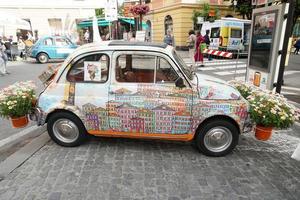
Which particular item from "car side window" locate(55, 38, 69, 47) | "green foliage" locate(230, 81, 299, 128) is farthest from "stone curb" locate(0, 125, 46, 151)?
"car side window" locate(55, 38, 69, 47)

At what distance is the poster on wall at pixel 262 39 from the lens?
606cm

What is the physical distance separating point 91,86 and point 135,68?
0.75 metres

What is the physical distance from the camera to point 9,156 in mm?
4191

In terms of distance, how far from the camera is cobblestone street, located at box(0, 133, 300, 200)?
3.25 metres

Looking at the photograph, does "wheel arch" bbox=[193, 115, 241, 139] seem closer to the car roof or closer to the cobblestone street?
the cobblestone street

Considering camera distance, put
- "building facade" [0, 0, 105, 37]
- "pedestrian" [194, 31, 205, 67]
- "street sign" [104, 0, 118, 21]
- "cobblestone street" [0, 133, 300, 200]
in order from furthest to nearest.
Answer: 1. "building facade" [0, 0, 105, 37]
2. "street sign" [104, 0, 118, 21]
3. "pedestrian" [194, 31, 205, 67]
4. "cobblestone street" [0, 133, 300, 200]

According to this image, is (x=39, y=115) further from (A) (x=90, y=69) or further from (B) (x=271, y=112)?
(B) (x=271, y=112)

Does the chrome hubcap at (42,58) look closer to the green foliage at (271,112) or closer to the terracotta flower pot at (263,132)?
the green foliage at (271,112)

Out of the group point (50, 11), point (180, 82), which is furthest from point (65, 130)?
A: point (50, 11)

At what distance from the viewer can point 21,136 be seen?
5.08 meters

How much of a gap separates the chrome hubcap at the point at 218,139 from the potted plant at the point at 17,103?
9.66 feet

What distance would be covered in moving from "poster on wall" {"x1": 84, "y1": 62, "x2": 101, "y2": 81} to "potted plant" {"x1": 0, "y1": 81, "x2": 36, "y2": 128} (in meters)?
1.11

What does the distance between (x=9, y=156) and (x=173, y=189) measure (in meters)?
2.67

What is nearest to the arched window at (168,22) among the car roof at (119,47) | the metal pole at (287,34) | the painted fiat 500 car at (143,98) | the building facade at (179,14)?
the building facade at (179,14)
